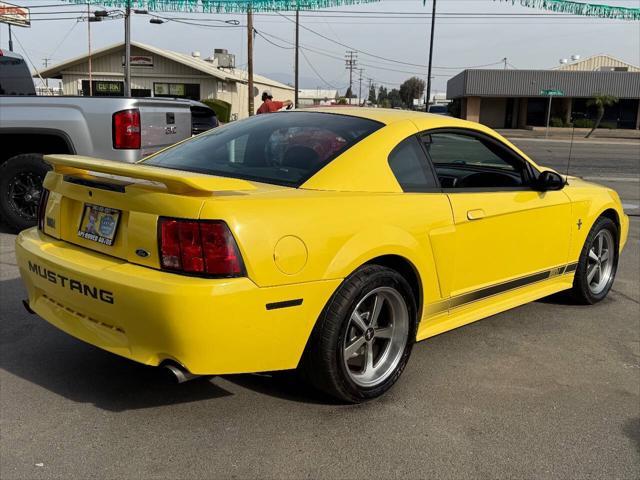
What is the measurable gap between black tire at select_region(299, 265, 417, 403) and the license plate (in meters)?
1.10

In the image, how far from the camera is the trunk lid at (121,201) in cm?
283

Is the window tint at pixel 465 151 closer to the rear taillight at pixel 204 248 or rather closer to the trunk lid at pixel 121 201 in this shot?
the trunk lid at pixel 121 201

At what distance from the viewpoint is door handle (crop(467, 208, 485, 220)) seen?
3850mm

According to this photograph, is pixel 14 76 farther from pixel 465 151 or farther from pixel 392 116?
pixel 392 116

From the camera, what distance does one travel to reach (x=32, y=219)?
7.18 meters

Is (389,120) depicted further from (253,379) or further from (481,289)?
(253,379)

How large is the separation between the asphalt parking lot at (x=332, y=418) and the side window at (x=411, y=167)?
1.13 meters

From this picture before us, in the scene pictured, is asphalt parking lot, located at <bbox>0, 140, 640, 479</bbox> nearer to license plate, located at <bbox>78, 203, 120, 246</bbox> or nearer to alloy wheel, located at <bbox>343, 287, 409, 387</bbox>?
alloy wheel, located at <bbox>343, 287, 409, 387</bbox>

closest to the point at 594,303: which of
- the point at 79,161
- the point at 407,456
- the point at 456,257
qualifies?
the point at 456,257

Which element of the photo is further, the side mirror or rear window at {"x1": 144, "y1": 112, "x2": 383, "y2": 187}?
the side mirror

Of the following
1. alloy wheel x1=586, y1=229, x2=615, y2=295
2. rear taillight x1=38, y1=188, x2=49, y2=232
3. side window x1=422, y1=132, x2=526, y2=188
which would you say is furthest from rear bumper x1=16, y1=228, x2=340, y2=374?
alloy wheel x1=586, y1=229, x2=615, y2=295

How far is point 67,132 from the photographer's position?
6.88 metres

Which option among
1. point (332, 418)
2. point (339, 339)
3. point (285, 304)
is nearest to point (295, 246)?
point (285, 304)

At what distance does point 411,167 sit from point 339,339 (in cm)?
117
